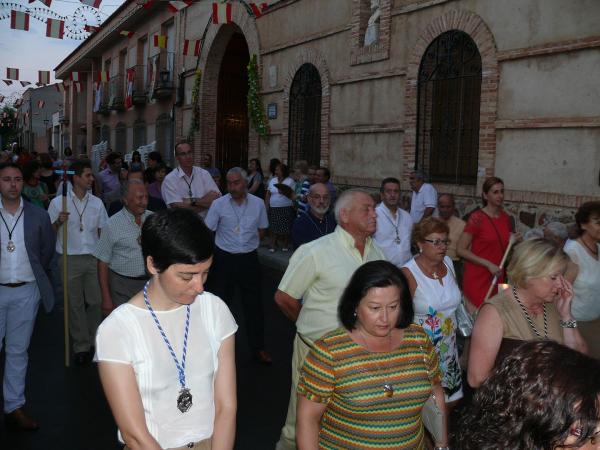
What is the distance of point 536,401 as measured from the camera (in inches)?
60.1

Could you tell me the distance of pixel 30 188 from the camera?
9367mm

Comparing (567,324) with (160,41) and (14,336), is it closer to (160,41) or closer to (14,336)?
(14,336)

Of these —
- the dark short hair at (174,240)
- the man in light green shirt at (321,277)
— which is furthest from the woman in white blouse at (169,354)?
the man in light green shirt at (321,277)

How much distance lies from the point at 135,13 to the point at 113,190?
15747 millimetres

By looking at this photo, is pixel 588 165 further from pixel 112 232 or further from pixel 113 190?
pixel 113 190

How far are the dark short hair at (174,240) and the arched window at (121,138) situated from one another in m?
29.3

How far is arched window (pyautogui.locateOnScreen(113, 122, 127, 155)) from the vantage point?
3128cm

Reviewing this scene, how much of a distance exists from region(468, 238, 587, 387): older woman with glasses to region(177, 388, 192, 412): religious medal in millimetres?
1501

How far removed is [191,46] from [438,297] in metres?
19.8

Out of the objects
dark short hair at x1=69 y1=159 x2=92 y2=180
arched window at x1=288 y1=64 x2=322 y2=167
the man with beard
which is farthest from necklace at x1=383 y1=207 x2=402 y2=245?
arched window at x1=288 y1=64 x2=322 y2=167

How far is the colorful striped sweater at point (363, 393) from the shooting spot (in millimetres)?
2957

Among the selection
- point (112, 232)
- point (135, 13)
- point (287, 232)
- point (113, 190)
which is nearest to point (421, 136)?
point (287, 232)

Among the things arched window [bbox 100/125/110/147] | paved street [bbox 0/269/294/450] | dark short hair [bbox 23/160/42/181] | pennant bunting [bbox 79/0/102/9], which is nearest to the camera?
paved street [bbox 0/269/294/450]

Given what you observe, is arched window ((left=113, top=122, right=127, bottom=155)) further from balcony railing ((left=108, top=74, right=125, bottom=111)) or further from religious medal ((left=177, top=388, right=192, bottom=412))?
religious medal ((left=177, top=388, right=192, bottom=412))
